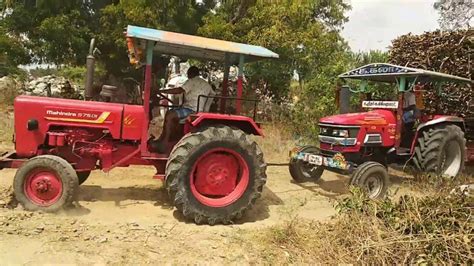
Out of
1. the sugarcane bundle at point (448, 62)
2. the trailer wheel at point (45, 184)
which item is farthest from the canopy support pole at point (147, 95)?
the sugarcane bundle at point (448, 62)

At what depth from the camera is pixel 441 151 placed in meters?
7.43

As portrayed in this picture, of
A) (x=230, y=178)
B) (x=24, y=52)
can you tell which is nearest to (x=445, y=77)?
(x=230, y=178)

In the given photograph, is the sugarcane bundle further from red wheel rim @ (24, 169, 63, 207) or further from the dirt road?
red wheel rim @ (24, 169, 63, 207)

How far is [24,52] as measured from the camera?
480 inches

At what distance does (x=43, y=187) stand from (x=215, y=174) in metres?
1.93

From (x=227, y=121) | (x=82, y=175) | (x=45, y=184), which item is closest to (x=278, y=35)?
(x=227, y=121)

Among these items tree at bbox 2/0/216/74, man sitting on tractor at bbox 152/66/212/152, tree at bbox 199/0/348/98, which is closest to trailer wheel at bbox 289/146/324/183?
man sitting on tractor at bbox 152/66/212/152

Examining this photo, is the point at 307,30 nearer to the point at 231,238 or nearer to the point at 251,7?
the point at 251,7

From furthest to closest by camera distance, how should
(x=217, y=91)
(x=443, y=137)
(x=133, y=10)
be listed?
(x=133, y=10) < (x=443, y=137) < (x=217, y=91)

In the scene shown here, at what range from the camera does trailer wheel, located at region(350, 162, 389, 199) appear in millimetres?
6438

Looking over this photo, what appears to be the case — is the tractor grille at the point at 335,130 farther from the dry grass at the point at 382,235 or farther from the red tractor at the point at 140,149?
the dry grass at the point at 382,235

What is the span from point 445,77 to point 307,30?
5.07m

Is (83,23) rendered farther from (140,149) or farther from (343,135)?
(343,135)

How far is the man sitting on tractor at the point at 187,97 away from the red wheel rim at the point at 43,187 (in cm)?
135
